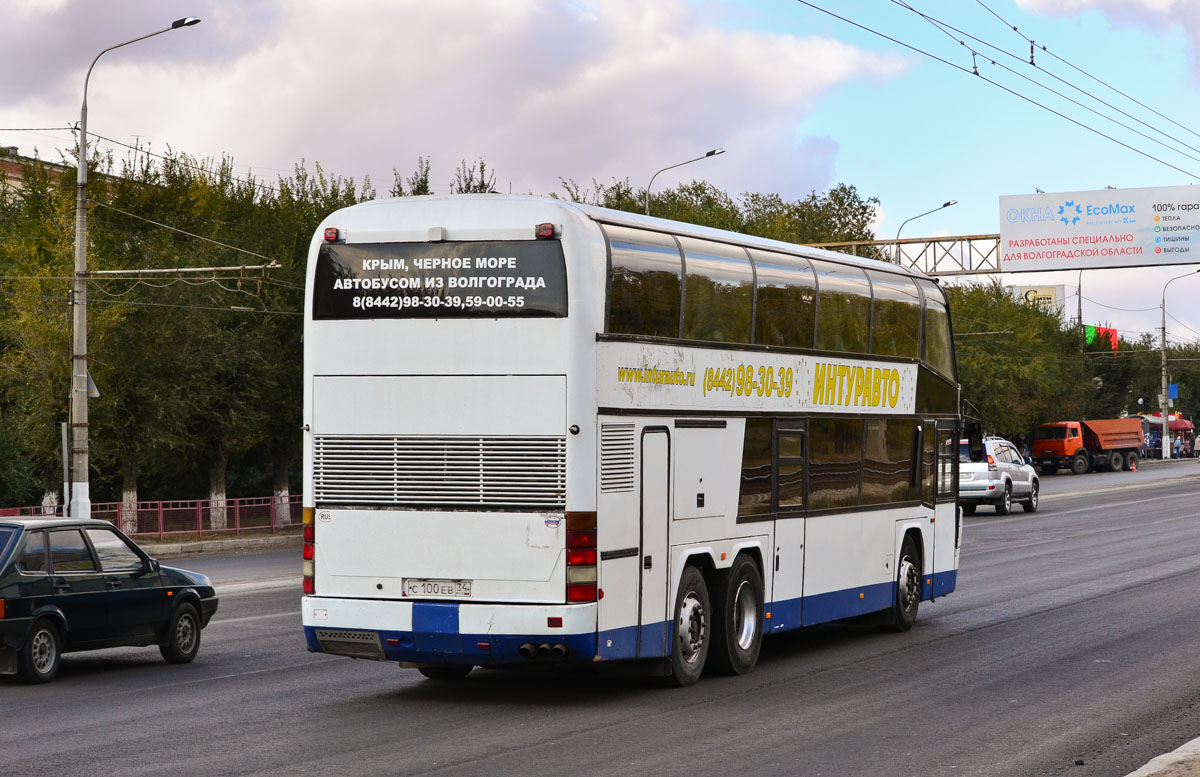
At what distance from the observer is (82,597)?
13.1 meters

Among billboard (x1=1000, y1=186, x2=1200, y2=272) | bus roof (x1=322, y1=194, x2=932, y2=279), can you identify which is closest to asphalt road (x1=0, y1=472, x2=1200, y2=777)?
bus roof (x1=322, y1=194, x2=932, y2=279)

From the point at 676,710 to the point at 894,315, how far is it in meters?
6.20

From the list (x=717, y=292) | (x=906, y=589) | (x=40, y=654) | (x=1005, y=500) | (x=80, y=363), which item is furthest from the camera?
(x=1005, y=500)

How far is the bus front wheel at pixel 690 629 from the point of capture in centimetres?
A: 1199

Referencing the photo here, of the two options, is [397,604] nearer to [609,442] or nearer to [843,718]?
[609,442]

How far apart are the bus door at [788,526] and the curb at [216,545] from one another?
849 inches

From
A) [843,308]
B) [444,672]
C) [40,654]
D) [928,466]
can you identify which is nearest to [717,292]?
[843,308]

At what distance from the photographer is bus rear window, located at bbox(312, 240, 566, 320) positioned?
1106 centimetres

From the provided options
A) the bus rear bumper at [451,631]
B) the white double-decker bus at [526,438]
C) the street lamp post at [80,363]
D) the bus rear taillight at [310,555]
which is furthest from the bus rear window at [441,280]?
the street lamp post at [80,363]

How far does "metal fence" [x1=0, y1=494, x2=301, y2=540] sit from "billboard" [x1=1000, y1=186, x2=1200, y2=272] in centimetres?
2809

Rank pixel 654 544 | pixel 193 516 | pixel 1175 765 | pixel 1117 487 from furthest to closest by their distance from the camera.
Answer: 1. pixel 1117 487
2. pixel 193 516
3. pixel 654 544
4. pixel 1175 765

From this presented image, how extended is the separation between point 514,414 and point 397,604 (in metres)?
1.60

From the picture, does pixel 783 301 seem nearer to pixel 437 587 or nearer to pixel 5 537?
pixel 437 587

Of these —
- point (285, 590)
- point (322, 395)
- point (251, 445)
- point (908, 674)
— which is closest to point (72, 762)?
point (322, 395)
